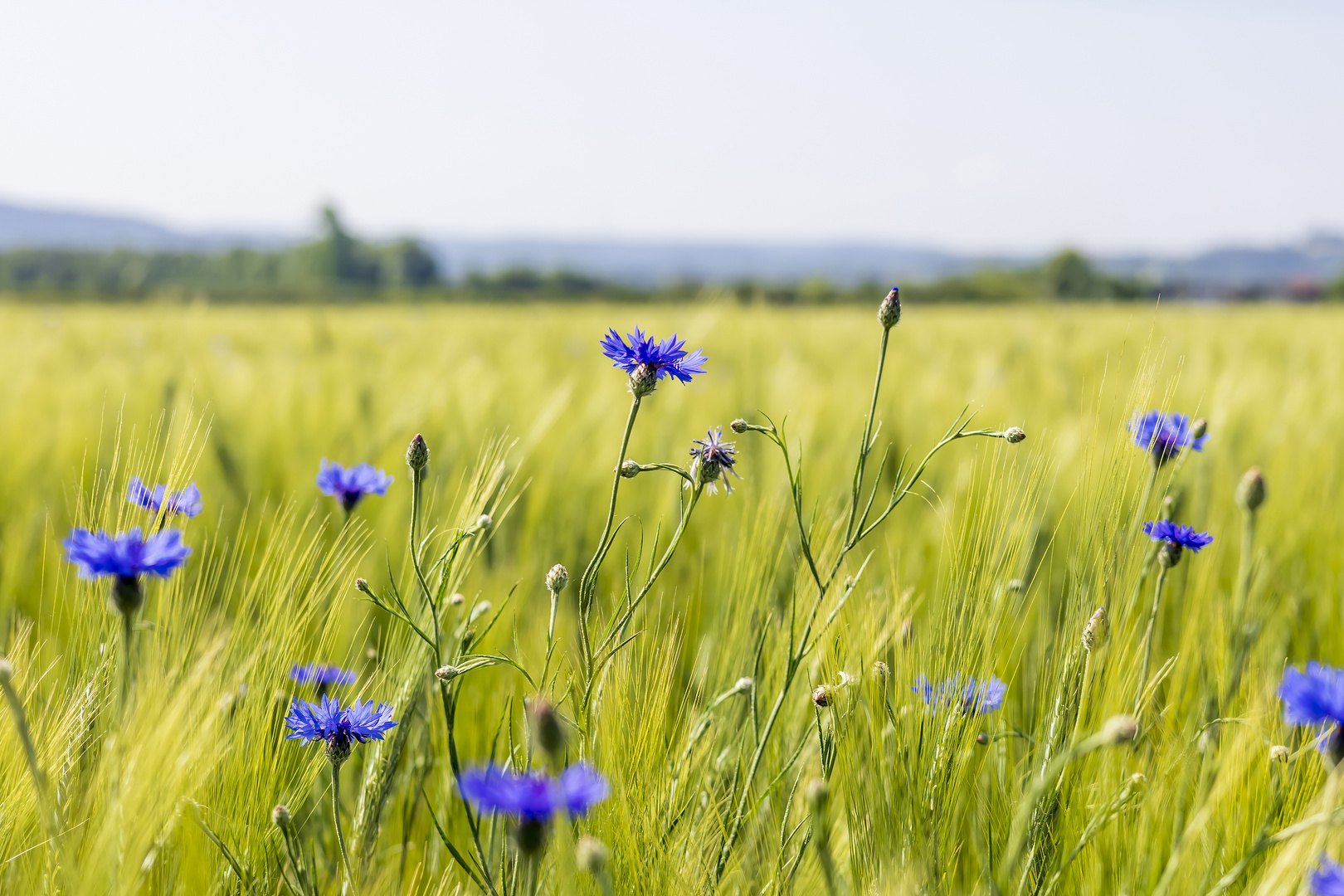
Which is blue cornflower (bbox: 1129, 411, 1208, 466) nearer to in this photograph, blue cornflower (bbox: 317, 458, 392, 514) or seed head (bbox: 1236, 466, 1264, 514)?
seed head (bbox: 1236, 466, 1264, 514)

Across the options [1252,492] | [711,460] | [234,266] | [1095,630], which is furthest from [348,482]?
[234,266]

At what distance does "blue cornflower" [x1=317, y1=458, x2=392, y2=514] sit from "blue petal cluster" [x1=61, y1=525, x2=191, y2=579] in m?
0.29

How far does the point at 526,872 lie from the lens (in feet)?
1.65

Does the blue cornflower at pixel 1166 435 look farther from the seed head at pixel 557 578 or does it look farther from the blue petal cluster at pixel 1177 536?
the seed head at pixel 557 578

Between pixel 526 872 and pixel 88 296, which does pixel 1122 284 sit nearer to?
pixel 88 296

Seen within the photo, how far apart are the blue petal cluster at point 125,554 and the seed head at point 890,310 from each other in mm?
492

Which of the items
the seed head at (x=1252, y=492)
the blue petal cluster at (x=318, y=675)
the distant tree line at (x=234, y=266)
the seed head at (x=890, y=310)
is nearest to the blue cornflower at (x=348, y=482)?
the blue petal cluster at (x=318, y=675)

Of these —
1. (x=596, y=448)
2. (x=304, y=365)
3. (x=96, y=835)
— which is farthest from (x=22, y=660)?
(x=304, y=365)

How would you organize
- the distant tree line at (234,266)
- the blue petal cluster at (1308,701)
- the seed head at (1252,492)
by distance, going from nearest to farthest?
the blue petal cluster at (1308,701) < the seed head at (1252,492) < the distant tree line at (234,266)

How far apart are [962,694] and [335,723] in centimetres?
45

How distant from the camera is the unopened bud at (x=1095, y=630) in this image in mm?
602

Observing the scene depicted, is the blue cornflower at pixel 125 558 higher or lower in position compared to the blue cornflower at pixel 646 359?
lower

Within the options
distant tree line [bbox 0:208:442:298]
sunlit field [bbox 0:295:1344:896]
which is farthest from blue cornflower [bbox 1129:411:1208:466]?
distant tree line [bbox 0:208:442:298]

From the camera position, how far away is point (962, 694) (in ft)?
2.08
